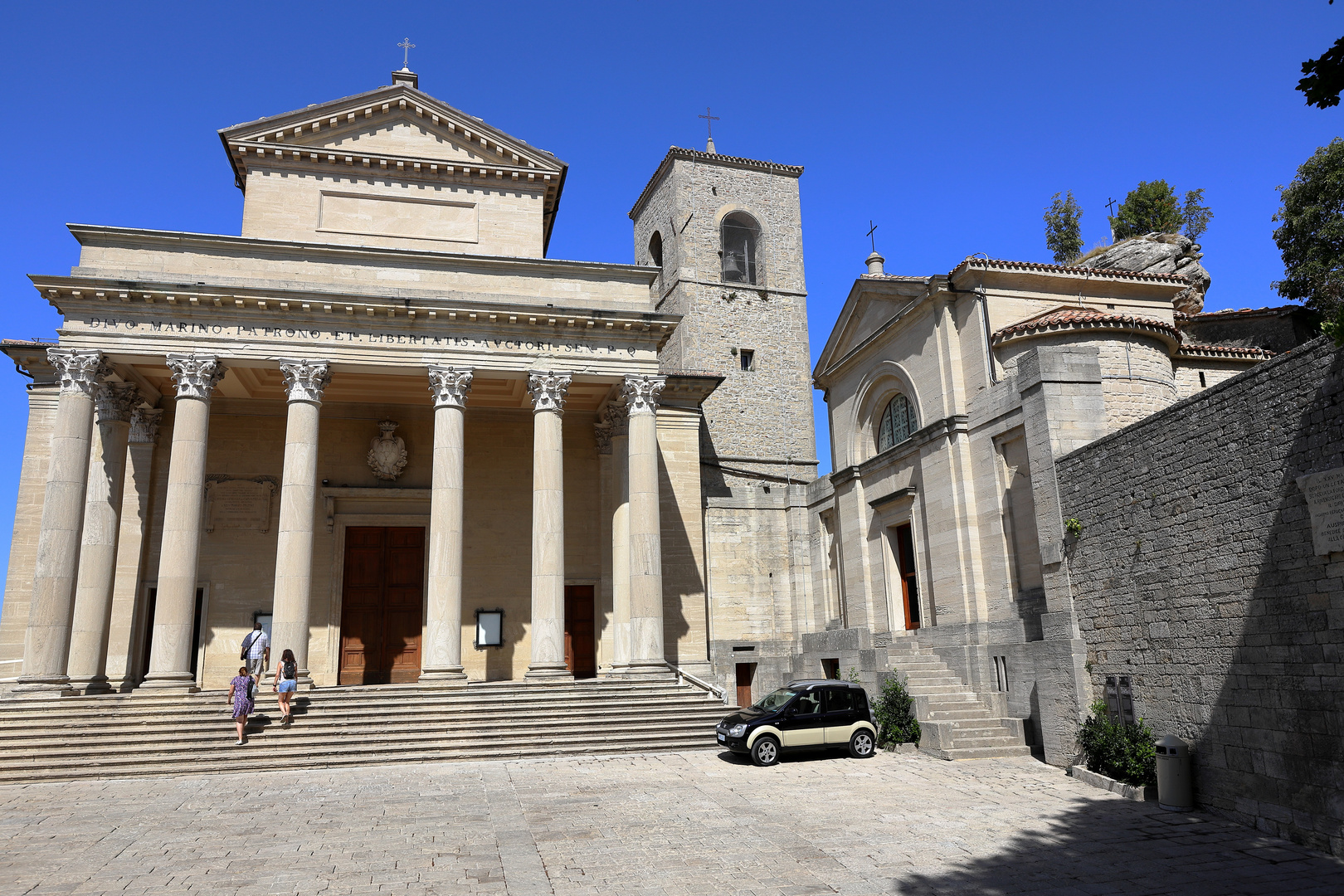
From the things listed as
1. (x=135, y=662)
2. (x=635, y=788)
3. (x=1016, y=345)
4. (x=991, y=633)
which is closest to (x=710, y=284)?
(x=1016, y=345)

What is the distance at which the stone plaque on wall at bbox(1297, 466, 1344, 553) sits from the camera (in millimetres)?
9672

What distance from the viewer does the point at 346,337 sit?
20.7 m

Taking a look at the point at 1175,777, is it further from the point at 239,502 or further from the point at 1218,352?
the point at 239,502

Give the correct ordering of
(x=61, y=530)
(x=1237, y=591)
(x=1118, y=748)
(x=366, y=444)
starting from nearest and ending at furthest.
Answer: (x=1237, y=591) → (x=1118, y=748) → (x=61, y=530) → (x=366, y=444)

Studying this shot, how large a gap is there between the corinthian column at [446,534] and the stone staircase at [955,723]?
32.5 ft

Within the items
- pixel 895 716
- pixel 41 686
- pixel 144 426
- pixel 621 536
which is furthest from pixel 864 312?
pixel 41 686

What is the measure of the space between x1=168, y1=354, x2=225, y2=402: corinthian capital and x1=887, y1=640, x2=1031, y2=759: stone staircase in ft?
55.1

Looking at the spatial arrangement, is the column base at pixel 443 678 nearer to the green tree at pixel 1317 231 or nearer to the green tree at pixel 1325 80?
the green tree at pixel 1325 80

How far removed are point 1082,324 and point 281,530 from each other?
1827 cm

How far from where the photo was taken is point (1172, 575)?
12.7 m

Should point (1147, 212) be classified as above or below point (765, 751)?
above

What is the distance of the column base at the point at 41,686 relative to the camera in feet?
57.8

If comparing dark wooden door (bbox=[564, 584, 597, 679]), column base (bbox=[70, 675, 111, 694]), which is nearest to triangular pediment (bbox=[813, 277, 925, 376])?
dark wooden door (bbox=[564, 584, 597, 679])

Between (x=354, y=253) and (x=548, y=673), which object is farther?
(x=354, y=253)
